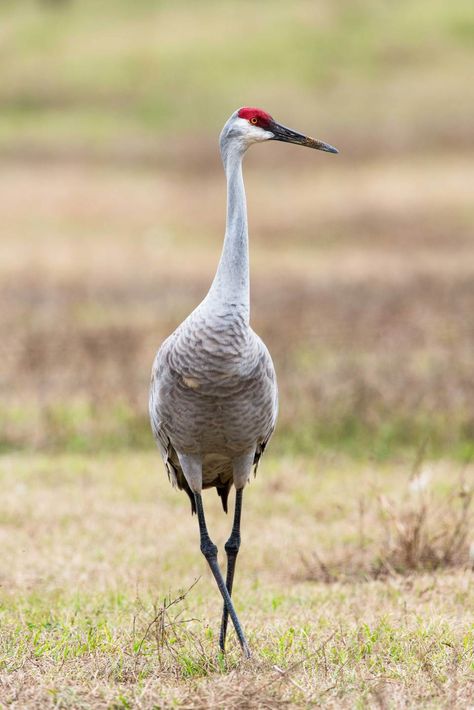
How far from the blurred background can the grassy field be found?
0.19ft

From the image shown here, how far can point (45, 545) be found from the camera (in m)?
6.41

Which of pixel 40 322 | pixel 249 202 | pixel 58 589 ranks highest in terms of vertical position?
pixel 249 202

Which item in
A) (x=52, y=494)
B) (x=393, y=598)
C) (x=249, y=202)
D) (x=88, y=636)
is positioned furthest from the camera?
(x=249, y=202)

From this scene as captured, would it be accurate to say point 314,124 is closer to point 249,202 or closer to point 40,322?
point 249,202

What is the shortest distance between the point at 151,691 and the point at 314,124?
26771 mm

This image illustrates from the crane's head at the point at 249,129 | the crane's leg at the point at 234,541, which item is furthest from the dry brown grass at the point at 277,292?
the crane's head at the point at 249,129

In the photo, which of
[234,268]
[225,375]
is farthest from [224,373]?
[234,268]

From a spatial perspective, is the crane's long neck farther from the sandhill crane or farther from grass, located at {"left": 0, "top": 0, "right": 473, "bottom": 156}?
grass, located at {"left": 0, "top": 0, "right": 473, "bottom": 156}

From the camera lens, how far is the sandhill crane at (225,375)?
4281 millimetres

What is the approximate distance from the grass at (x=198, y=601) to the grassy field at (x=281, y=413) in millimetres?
18

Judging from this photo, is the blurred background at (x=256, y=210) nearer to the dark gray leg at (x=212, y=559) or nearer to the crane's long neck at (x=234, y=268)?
the dark gray leg at (x=212, y=559)

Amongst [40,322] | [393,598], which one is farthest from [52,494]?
[40,322]

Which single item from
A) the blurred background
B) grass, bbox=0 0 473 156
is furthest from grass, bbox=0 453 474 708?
grass, bbox=0 0 473 156

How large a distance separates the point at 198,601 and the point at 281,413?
334 centimetres
